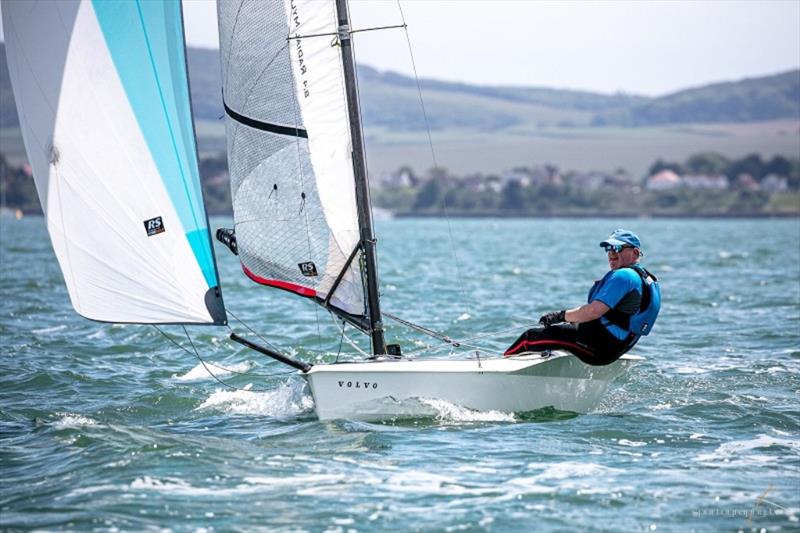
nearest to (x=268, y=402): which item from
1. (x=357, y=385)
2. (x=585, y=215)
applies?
(x=357, y=385)

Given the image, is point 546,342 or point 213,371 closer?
point 546,342

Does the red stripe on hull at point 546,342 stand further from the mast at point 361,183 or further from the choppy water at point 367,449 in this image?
the mast at point 361,183

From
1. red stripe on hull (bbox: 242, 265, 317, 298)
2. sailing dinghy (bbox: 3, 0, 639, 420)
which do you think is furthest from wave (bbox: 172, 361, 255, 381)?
sailing dinghy (bbox: 3, 0, 639, 420)

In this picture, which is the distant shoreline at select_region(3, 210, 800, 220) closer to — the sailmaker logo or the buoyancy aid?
the buoyancy aid

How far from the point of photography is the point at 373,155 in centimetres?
19312

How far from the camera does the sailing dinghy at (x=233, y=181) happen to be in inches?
364

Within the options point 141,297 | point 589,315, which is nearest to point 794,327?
point 589,315

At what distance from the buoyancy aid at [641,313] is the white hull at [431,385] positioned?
0.53 m

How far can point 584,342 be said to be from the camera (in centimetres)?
1041

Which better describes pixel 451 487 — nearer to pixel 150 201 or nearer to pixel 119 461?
pixel 119 461

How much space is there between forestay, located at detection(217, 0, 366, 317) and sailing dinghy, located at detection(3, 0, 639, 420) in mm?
13

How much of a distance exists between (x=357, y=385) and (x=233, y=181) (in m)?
2.25

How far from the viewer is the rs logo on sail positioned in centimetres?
998

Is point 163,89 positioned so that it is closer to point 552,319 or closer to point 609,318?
point 552,319
